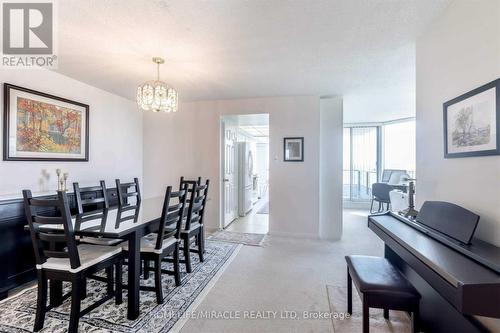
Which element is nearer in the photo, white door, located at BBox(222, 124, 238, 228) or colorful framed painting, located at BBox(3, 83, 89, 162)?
colorful framed painting, located at BBox(3, 83, 89, 162)

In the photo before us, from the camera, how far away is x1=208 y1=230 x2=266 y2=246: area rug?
12.5 ft

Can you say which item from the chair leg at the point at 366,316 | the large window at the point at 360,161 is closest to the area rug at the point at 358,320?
the chair leg at the point at 366,316

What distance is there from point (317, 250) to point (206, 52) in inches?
120

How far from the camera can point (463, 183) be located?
5.23ft

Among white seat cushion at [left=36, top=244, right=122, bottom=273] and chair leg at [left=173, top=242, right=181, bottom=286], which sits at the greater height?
white seat cushion at [left=36, top=244, right=122, bottom=273]

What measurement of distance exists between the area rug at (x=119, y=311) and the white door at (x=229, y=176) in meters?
2.19

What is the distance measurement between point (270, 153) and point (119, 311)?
3.12 m

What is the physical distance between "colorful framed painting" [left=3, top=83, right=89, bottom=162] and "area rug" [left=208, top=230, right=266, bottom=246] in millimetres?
2426

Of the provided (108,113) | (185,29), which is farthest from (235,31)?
(108,113)

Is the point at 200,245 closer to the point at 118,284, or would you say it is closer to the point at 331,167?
the point at 118,284

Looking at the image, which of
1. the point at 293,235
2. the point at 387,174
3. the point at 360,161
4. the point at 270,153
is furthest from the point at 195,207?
the point at 360,161

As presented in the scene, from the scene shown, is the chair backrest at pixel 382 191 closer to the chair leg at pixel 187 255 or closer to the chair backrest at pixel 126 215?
the chair leg at pixel 187 255

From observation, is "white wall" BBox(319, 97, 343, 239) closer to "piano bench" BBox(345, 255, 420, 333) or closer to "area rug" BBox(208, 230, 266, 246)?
"area rug" BBox(208, 230, 266, 246)

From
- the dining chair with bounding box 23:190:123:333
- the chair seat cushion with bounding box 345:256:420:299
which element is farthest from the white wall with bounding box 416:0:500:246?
the dining chair with bounding box 23:190:123:333
